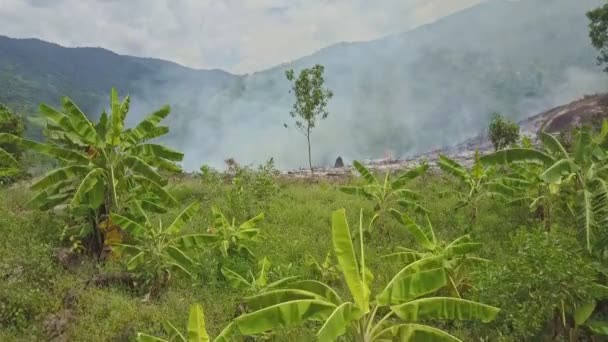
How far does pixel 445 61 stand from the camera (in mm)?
61312

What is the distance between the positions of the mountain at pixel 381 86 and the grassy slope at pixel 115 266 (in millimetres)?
36985

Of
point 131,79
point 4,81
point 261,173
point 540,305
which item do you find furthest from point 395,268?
point 131,79

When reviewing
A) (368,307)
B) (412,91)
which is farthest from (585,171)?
(412,91)

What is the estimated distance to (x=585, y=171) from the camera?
660 cm

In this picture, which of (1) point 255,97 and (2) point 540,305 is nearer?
(2) point 540,305

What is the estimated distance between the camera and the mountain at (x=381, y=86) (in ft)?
165

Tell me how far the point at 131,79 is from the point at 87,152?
88.6 meters

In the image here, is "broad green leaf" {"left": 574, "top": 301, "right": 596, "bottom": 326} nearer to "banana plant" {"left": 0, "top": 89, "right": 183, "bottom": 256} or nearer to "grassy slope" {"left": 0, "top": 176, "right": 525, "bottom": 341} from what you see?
"grassy slope" {"left": 0, "top": 176, "right": 525, "bottom": 341}

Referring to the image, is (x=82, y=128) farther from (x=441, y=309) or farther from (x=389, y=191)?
(x=441, y=309)

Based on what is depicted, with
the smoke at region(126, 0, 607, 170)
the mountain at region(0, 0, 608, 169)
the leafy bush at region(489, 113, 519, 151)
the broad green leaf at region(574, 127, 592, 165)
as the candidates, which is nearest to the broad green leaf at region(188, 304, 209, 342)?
the broad green leaf at region(574, 127, 592, 165)

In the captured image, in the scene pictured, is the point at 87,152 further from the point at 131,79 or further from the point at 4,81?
the point at 131,79

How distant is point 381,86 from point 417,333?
204 feet

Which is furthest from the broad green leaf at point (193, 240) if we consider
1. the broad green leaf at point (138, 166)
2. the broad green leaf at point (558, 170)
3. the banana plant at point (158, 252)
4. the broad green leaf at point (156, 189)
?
the broad green leaf at point (558, 170)

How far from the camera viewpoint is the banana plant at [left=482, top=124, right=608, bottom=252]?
5488 mm
